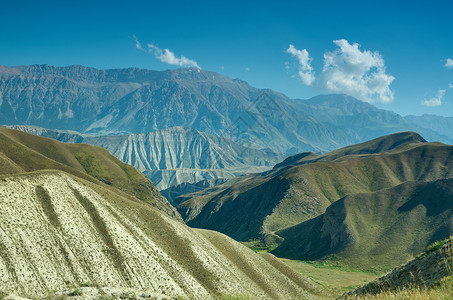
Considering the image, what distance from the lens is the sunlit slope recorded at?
42.0 meters

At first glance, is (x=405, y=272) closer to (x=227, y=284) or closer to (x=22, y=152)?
(x=227, y=284)

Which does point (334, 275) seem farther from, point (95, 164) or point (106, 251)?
point (95, 164)

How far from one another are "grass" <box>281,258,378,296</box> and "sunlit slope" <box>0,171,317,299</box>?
19.1m

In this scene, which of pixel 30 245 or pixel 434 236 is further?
pixel 434 236

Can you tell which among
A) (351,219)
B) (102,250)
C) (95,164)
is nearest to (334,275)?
(351,219)

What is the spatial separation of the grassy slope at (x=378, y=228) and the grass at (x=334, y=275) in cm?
619

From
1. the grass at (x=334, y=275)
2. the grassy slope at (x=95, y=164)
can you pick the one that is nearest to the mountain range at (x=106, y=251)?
the grass at (x=334, y=275)

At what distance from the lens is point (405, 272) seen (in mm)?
27391

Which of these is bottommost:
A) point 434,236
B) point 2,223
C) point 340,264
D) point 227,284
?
point 340,264

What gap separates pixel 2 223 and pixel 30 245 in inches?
192

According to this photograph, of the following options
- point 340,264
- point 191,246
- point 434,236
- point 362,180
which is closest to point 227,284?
point 191,246

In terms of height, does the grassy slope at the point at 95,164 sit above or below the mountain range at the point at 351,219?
above

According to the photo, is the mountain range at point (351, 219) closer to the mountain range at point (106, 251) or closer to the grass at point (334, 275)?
the grass at point (334, 275)

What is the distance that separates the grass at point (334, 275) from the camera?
286 ft
